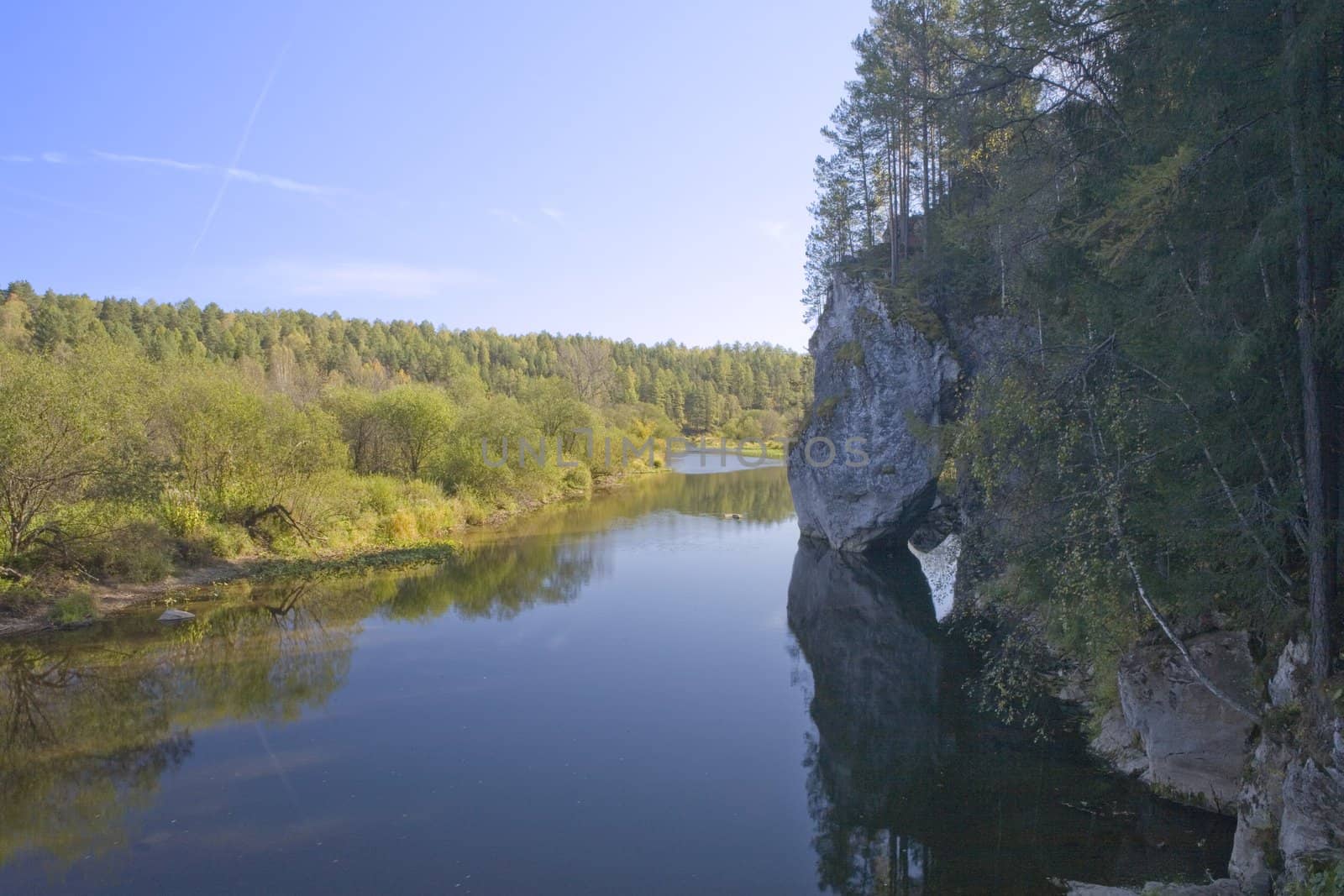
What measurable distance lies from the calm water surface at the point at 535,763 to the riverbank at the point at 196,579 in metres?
1.03

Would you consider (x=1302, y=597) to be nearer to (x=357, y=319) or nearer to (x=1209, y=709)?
(x=1209, y=709)

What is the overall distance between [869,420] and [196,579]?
21.7 meters

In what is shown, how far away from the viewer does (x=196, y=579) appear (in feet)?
76.3

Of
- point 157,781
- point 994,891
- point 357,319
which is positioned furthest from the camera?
point 357,319

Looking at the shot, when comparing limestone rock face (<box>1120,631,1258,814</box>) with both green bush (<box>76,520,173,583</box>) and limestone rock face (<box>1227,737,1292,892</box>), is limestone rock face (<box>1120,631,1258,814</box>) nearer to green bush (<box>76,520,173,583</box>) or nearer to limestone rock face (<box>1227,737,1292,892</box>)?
limestone rock face (<box>1227,737,1292,892</box>)

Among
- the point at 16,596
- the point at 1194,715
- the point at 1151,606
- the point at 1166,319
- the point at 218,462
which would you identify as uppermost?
the point at 1166,319

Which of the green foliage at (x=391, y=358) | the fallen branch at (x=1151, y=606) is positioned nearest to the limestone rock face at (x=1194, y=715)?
the fallen branch at (x=1151, y=606)

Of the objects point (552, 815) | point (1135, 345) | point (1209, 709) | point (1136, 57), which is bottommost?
point (552, 815)

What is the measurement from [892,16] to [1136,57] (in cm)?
1742

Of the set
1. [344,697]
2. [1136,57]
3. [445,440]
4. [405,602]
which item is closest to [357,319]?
[445,440]

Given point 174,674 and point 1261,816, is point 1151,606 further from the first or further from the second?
point 174,674

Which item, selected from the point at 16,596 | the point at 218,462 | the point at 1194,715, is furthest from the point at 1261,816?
the point at 218,462

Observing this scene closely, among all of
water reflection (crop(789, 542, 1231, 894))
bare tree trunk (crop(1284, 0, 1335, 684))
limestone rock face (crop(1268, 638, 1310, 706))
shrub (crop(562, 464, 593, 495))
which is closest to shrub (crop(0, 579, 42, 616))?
water reflection (crop(789, 542, 1231, 894))

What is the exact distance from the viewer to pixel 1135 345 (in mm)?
8938
